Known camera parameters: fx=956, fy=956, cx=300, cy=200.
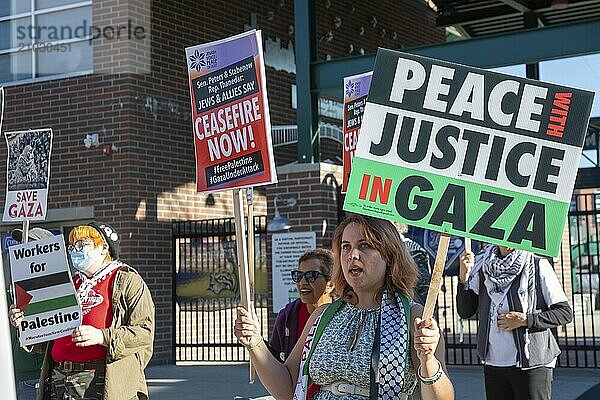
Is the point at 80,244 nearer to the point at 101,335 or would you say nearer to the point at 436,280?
the point at 101,335

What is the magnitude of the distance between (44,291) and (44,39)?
11082 mm

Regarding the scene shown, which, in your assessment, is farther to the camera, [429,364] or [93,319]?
[93,319]

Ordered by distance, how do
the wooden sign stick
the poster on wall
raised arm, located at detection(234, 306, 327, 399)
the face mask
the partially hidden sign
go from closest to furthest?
raised arm, located at detection(234, 306, 327, 399), the wooden sign stick, the partially hidden sign, the face mask, the poster on wall

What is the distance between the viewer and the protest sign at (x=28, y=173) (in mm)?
8867

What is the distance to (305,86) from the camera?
12680 millimetres

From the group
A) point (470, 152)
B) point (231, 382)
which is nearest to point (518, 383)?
point (470, 152)

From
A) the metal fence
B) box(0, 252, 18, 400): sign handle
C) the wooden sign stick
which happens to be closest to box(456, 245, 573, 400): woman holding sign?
the wooden sign stick

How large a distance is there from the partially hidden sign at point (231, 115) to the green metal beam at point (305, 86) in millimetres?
7016

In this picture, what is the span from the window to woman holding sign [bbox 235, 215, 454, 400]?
482 inches

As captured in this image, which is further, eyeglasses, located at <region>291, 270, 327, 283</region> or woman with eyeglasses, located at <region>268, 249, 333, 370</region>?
eyeglasses, located at <region>291, 270, 327, 283</region>

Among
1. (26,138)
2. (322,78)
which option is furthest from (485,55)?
(26,138)

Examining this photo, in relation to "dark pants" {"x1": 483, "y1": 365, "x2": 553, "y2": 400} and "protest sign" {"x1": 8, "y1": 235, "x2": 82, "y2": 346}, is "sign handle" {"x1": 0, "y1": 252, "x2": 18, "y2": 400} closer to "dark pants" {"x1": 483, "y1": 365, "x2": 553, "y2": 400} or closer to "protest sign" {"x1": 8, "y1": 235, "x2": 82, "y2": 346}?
"protest sign" {"x1": 8, "y1": 235, "x2": 82, "y2": 346}

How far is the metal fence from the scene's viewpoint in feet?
47.6

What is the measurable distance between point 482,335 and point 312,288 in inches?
44.5
